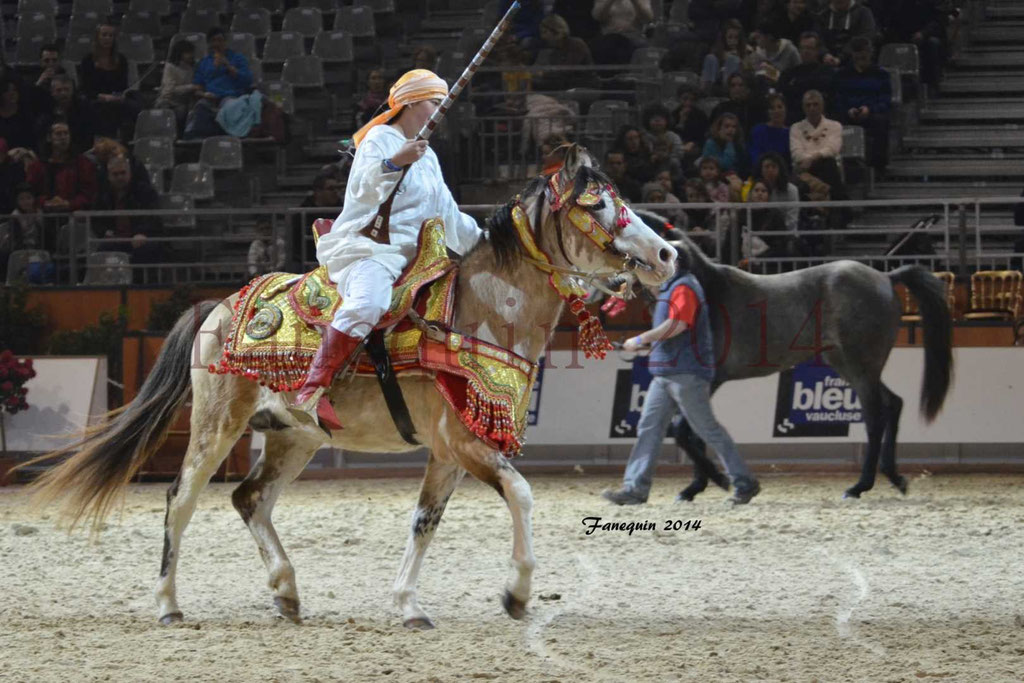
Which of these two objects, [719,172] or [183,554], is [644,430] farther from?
[719,172]

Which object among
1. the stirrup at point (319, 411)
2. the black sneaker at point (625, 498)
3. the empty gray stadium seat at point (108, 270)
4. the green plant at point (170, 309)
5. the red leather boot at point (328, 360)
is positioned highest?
the red leather boot at point (328, 360)

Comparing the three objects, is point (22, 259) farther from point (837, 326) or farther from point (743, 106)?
point (837, 326)

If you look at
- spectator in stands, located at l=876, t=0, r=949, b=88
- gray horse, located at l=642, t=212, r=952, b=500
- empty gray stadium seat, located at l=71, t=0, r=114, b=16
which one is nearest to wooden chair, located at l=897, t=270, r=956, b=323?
gray horse, located at l=642, t=212, r=952, b=500

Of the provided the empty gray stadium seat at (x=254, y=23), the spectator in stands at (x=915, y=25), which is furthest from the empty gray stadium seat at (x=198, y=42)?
the spectator in stands at (x=915, y=25)

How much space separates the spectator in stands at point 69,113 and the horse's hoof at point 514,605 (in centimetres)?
1283

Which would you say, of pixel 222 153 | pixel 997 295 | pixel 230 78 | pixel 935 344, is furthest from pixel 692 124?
pixel 230 78

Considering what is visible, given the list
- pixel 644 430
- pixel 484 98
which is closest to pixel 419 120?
pixel 644 430

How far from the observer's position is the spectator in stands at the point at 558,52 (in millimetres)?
16406

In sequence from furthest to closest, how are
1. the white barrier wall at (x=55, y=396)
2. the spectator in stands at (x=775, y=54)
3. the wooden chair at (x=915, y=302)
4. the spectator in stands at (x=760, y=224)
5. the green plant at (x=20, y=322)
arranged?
the spectator in stands at (x=775, y=54)
the green plant at (x=20, y=322)
the spectator in stands at (x=760, y=224)
the wooden chair at (x=915, y=302)
the white barrier wall at (x=55, y=396)

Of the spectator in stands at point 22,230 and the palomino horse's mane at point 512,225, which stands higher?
the palomino horse's mane at point 512,225

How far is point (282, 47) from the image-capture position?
18531mm

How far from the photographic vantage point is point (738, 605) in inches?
268

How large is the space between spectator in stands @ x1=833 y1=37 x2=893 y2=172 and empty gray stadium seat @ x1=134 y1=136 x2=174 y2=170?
793 centimetres

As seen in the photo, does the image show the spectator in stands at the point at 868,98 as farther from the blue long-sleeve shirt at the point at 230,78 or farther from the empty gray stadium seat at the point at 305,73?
the blue long-sleeve shirt at the point at 230,78
